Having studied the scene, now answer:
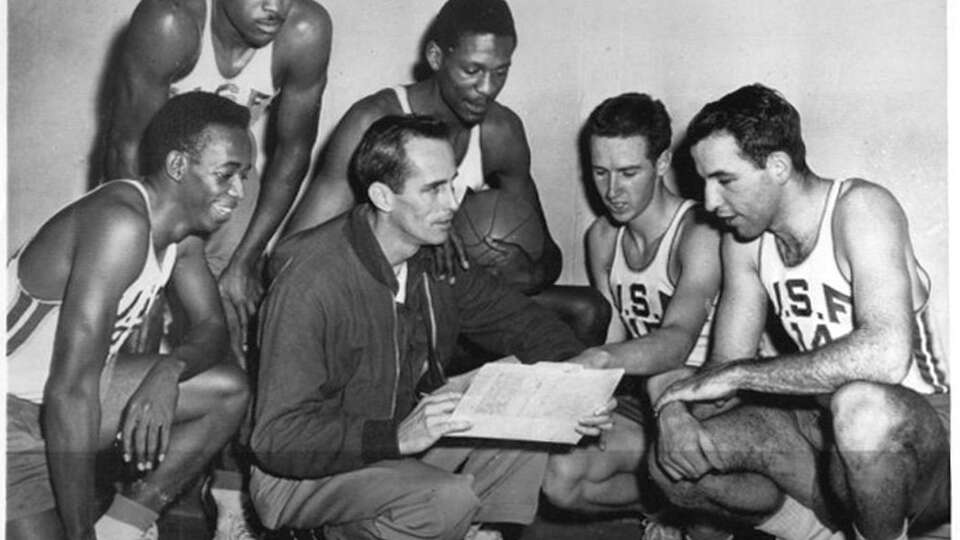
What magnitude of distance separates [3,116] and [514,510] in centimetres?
111

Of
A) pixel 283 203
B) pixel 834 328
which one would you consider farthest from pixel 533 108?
pixel 834 328

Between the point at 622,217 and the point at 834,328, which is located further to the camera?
the point at 622,217

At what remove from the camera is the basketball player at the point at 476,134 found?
2307mm

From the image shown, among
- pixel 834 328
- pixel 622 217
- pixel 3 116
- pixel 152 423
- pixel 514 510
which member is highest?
pixel 3 116

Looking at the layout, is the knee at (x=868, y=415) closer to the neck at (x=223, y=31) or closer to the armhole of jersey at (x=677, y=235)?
the armhole of jersey at (x=677, y=235)

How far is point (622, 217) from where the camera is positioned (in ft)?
7.66

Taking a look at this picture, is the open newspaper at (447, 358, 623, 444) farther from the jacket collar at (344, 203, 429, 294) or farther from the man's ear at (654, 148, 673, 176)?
the man's ear at (654, 148, 673, 176)

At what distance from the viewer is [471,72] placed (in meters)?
2.32

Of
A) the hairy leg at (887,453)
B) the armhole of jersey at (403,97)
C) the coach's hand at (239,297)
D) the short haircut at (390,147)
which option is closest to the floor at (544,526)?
the coach's hand at (239,297)

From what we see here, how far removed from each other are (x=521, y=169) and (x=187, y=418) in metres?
0.71

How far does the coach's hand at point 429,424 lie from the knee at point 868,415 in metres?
0.60

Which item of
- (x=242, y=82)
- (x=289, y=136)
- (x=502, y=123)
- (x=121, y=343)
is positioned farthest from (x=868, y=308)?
(x=121, y=343)

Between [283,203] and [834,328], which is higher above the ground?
[283,203]

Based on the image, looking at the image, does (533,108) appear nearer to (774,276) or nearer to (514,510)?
(774,276)
